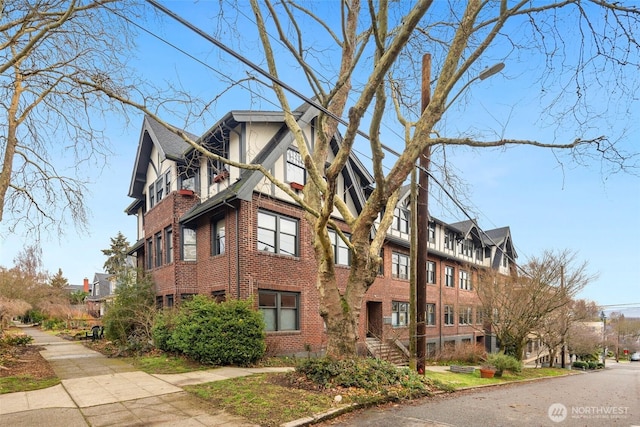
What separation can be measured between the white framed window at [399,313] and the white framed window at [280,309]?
882cm

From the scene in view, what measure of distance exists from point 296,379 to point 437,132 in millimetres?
6594

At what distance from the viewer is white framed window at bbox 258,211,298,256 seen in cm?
1471

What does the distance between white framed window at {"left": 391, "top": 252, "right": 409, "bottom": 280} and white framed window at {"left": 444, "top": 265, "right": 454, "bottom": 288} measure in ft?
19.0

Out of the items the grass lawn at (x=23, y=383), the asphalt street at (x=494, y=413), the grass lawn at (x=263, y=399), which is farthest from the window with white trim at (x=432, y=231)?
the grass lawn at (x=23, y=383)

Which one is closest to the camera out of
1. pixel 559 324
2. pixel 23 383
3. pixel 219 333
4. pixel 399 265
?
pixel 23 383

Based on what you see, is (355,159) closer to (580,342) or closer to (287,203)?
(287,203)

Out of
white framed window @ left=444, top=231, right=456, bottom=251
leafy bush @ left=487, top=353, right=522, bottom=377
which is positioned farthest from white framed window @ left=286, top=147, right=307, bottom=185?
white framed window @ left=444, top=231, right=456, bottom=251

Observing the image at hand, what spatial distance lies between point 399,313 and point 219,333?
551 inches

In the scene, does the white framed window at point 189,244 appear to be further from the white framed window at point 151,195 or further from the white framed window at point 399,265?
the white framed window at point 399,265

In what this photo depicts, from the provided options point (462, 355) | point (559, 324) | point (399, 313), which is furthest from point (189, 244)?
point (559, 324)

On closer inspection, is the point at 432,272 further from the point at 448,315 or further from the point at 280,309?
the point at 280,309

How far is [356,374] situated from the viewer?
8.44m

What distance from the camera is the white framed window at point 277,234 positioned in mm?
14711

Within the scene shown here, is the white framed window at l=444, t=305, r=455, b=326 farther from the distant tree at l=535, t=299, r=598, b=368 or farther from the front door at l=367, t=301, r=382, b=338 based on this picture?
the front door at l=367, t=301, r=382, b=338
